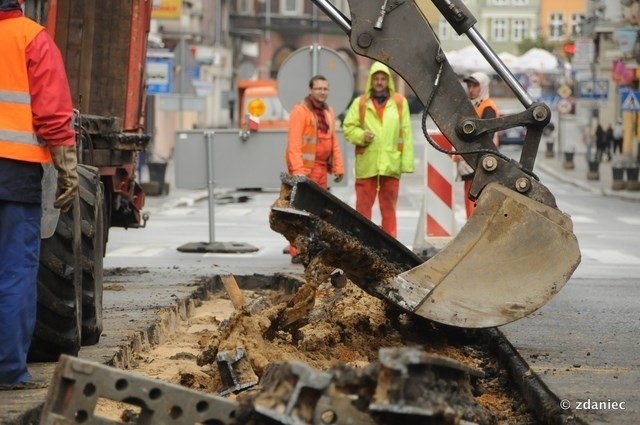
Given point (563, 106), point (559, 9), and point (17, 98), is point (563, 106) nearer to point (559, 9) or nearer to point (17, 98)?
point (17, 98)

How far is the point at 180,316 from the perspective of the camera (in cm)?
1223

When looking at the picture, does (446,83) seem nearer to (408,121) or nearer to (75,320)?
(75,320)

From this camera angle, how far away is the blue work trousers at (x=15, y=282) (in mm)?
7684

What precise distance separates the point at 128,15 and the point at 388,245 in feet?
15.3

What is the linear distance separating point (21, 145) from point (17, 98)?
202 millimetres

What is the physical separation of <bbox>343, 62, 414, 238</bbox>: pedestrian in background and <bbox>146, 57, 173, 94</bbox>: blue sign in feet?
59.4

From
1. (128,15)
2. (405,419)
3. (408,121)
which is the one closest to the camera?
(405,419)

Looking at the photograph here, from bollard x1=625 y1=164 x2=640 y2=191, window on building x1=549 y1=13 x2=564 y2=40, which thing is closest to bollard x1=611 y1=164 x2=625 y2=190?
bollard x1=625 y1=164 x2=640 y2=191

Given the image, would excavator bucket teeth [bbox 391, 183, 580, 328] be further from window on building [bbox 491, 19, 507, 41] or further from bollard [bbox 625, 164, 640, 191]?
window on building [bbox 491, 19, 507, 41]

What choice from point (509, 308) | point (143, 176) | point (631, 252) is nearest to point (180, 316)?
point (509, 308)

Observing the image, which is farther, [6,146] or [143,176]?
[143,176]

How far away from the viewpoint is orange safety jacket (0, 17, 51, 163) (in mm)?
7660

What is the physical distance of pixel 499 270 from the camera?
9.47m

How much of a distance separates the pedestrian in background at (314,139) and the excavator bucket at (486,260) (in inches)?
273
